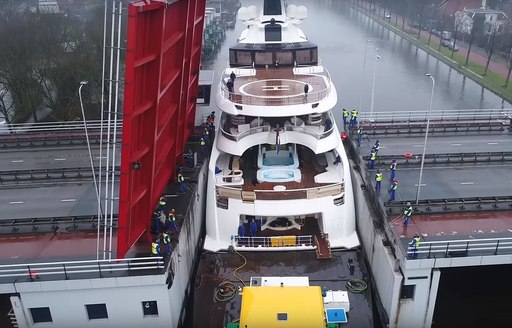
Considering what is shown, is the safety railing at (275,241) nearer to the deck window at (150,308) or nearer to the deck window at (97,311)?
the deck window at (150,308)

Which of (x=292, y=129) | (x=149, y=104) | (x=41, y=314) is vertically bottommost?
(x=41, y=314)

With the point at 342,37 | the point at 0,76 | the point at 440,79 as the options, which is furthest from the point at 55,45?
the point at 342,37

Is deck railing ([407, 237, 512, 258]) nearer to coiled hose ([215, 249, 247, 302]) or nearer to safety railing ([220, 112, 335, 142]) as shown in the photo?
coiled hose ([215, 249, 247, 302])

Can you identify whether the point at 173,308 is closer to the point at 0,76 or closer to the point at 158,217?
the point at 158,217

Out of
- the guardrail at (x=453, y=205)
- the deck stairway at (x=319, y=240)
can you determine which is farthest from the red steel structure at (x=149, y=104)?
the guardrail at (x=453, y=205)

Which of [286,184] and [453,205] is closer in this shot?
[453,205]

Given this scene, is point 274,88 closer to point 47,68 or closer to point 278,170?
point 278,170

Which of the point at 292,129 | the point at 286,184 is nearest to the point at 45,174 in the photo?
the point at 286,184
